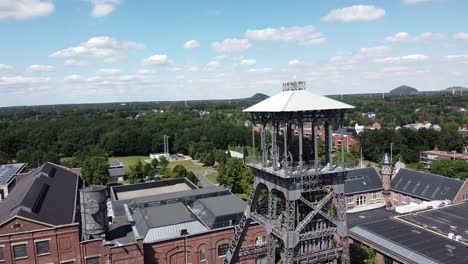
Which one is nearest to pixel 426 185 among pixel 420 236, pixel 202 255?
pixel 420 236

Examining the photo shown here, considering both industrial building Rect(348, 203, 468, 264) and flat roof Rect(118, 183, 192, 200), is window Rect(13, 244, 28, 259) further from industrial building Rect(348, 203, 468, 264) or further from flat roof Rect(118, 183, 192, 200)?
industrial building Rect(348, 203, 468, 264)

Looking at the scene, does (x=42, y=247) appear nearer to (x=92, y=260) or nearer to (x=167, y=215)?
(x=92, y=260)

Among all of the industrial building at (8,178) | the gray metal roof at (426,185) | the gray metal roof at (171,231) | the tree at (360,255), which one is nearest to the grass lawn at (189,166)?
the industrial building at (8,178)

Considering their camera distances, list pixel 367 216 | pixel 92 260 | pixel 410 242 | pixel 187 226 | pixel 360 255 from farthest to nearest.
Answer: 1. pixel 367 216
2. pixel 187 226
3. pixel 410 242
4. pixel 92 260
5. pixel 360 255

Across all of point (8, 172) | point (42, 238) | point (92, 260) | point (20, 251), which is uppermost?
point (42, 238)

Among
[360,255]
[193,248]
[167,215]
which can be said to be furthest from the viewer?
[167,215]

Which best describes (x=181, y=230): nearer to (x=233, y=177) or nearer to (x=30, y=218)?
(x=30, y=218)
